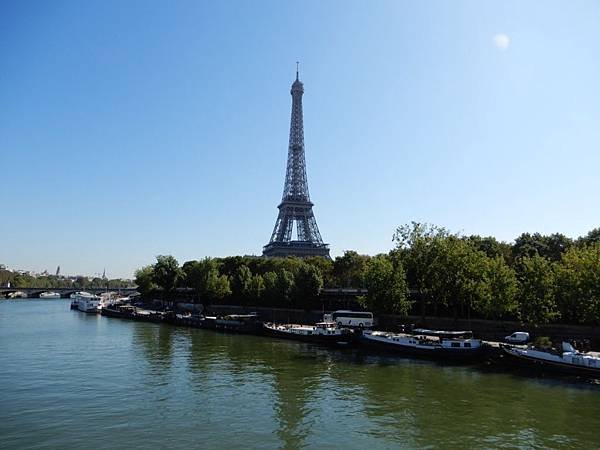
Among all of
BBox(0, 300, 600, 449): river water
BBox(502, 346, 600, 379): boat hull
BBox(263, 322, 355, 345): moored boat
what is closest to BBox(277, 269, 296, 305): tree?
BBox(263, 322, 355, 345): moored boat

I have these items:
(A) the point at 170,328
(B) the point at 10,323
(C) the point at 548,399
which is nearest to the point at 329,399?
(C) the point at 548,399

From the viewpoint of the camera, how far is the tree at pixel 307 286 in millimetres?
78938

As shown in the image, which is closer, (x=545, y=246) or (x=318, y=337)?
(x=318, y=337)

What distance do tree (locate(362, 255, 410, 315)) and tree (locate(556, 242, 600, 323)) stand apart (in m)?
17.9

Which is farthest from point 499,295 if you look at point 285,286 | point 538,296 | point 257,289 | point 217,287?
point 217,287

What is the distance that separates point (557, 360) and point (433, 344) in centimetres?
1146

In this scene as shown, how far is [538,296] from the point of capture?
4991 cm

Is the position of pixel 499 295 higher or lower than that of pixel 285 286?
lower

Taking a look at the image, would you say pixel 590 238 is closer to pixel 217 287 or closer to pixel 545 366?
pixel 545 366

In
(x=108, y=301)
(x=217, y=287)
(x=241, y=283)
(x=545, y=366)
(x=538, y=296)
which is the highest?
(x=241, y=283)

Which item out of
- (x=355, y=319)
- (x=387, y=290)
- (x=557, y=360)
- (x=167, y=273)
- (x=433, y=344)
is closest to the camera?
(x=557, y=360)

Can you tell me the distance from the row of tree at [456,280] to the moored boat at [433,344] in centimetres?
681

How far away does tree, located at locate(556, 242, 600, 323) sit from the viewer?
46250 mm

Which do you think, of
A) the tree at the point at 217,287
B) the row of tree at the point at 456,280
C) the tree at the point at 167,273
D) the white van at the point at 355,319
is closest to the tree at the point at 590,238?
the row of tree at the point at 456,280
